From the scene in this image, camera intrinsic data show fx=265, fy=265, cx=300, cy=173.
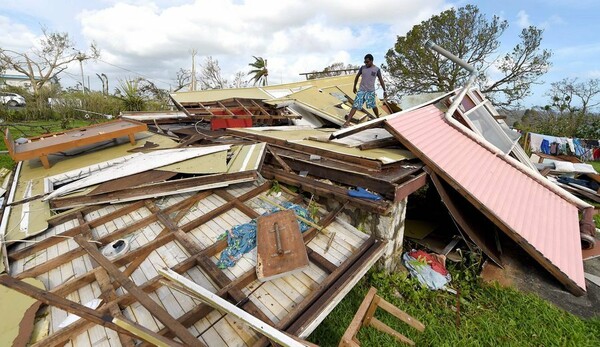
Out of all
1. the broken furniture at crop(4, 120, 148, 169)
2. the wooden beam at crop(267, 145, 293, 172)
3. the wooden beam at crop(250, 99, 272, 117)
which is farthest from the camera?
the wooden beam at crop(250, 99, 272, 117)

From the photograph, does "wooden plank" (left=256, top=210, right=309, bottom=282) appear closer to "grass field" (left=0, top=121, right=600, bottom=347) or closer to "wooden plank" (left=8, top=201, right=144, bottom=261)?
"grass field" (left=0, top=121, right=600, bottom=347)

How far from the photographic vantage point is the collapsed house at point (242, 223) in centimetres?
243

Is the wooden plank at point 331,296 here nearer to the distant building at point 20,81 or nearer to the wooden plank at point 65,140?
the wooden plank at point 65,140

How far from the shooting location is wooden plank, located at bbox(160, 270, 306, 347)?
1983 millimetres

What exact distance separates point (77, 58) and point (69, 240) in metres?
34.1

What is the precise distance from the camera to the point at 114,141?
714cm

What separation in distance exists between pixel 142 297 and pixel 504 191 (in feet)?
17.0

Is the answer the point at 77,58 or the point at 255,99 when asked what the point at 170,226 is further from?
the point at 77,58

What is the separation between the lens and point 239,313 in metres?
2.11

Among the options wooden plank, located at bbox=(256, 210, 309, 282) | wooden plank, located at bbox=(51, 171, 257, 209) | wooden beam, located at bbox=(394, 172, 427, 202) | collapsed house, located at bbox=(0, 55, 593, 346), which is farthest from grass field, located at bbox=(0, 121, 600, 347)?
wooden plank, located at bbox=(51, 171, 257, 209)

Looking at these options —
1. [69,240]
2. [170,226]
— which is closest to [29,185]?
[69,240]

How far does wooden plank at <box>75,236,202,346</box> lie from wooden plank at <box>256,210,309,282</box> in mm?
866

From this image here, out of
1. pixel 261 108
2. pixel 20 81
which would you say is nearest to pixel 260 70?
pixel 261 108

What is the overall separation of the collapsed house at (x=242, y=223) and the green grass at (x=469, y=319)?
474mm
